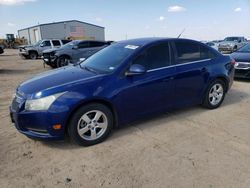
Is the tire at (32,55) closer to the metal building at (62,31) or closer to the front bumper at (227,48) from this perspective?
the front bumper at (227,48)

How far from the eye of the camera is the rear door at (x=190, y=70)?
4.44 m

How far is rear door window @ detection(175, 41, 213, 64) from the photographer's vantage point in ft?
14.8

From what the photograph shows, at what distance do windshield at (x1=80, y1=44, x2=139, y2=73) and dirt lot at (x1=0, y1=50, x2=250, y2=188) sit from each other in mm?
1134

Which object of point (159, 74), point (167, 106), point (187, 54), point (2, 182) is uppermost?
point (187, 54)

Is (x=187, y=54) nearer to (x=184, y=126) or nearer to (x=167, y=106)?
(x=167, y=106)

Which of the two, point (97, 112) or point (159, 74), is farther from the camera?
point (159, 74)

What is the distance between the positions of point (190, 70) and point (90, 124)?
2209mm

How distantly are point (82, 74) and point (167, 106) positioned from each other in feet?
5.46

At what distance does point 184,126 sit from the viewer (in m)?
4.32

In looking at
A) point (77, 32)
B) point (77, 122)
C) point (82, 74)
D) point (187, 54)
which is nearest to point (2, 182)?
point (77, 122)

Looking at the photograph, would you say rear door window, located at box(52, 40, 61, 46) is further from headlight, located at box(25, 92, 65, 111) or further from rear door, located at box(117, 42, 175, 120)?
headlight, located at box(25, 92, 65, 111)

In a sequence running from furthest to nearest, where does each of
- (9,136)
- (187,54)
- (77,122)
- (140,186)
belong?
(187,54) → (9,136) → (77,122) → (140,186)

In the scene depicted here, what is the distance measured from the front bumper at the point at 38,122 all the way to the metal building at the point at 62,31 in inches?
1501

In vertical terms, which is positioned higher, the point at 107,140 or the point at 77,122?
the point at 77,122
